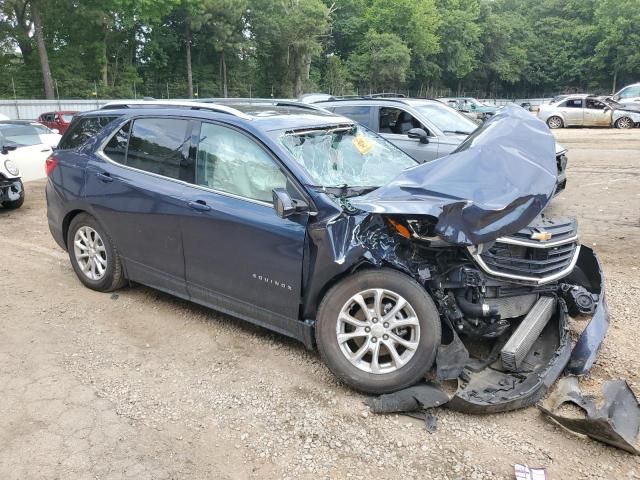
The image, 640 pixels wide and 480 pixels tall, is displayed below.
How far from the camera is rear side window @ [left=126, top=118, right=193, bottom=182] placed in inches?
170

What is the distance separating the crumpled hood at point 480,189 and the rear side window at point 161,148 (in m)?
1.56

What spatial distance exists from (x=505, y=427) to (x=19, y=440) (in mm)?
2726

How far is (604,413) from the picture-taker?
9.80ft

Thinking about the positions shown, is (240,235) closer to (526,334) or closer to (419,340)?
(419,340)

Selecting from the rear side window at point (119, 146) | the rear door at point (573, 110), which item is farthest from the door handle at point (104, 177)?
the rear door at point (573, 110)

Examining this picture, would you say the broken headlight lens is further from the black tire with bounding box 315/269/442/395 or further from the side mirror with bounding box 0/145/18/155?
the black tire with bounding box 315/269/442/395

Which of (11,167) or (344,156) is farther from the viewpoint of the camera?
(11,167)

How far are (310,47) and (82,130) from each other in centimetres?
4492

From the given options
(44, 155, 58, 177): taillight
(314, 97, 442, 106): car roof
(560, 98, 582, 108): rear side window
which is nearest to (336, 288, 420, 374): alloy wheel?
(44, 155, 58, 177): taillight

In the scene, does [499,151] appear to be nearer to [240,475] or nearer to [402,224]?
[402,224]

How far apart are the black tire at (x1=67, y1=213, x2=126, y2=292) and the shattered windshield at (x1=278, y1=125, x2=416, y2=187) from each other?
78.9 inches

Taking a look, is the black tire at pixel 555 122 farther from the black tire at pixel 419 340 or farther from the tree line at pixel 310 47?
the tree line at pixel 310 47

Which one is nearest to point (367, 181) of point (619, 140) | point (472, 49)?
point (619, 140)

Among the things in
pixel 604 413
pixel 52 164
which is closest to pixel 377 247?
pixel 604 413
